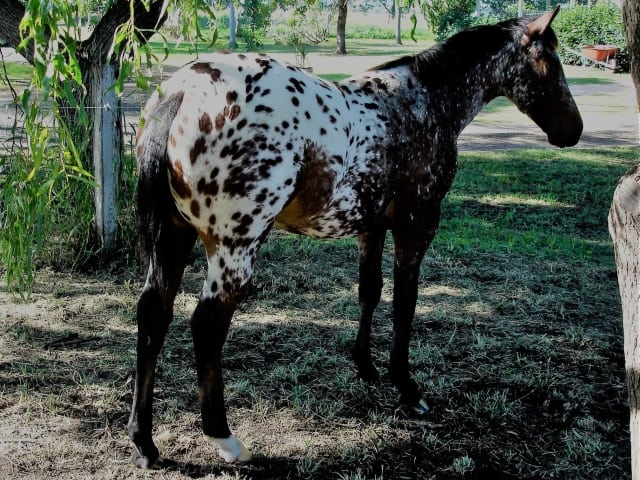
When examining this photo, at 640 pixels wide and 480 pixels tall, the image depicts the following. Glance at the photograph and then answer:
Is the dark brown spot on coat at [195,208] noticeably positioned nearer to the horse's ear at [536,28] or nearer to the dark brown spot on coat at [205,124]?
the dark brown spot on coat at [205,124]

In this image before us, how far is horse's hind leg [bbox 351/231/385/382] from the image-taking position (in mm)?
4027

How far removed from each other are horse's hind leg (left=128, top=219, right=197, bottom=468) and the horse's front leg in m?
1.19

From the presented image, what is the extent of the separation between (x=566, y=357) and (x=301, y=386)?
1.74m

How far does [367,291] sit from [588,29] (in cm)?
2695

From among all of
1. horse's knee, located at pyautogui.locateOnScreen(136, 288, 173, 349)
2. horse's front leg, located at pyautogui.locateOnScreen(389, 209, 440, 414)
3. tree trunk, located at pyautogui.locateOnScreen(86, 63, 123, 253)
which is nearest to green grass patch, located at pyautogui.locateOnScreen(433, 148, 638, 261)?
horse's front leg, located at pyautogui.locateOnScreen(389, 209, 440, 414)

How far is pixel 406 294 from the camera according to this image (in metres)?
3.82

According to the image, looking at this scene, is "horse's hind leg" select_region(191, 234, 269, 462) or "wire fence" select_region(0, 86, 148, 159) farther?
"wire fence" select_region(0, 86, 148, 159)

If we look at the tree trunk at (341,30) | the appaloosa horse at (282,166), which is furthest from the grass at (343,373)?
the tree trunk at (341,30)

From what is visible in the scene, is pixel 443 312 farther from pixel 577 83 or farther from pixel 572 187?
pixel 577 83

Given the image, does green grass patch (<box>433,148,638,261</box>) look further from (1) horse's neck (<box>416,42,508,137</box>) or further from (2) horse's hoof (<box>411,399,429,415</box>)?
(2) horse's hoof (<box>411,399,429,415</box>)

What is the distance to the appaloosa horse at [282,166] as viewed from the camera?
9.46ft

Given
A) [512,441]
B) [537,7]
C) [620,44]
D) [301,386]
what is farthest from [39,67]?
[537,7]

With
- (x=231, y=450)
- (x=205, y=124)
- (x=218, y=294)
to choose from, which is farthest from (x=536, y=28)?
(x=231, y=450)

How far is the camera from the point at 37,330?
180 inches
